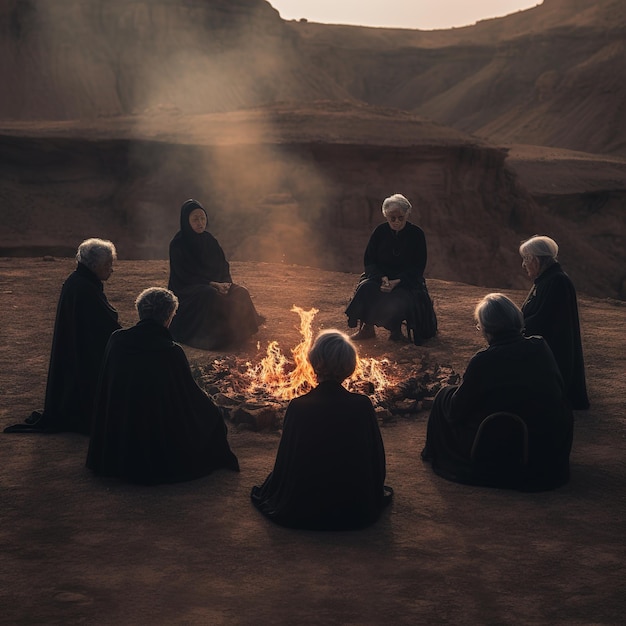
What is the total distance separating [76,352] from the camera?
7.22 m

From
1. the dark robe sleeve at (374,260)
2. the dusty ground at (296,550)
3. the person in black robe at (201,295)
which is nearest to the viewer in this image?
the dusty ground at (296,550)

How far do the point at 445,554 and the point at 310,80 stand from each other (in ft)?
198

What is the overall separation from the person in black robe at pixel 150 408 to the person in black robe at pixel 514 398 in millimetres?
1938

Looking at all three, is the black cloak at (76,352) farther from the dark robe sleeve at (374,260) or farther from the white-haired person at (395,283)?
the dark robe sleeve at (374,260)

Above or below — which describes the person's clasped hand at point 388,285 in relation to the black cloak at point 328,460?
above

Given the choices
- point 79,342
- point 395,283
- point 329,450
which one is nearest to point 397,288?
point 395,283

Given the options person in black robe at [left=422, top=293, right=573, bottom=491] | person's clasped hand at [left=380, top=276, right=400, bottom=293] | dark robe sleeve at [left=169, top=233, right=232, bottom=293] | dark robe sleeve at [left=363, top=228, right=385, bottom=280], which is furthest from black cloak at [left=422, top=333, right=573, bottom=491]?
dark robe sleeve at [left=169, top=233, right=232, bottom=293]

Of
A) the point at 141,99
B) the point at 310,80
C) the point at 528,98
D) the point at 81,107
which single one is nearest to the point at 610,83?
the point at 528,98

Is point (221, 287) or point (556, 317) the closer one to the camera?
point (556, 317)

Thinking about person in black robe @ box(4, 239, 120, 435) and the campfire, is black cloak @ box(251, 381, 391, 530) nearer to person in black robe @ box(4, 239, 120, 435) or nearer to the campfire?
the campfire

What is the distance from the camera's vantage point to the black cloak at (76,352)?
720cm

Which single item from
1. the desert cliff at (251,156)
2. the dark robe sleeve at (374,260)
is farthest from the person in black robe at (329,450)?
the desert cliff at (251,156)

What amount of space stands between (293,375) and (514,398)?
3252mm

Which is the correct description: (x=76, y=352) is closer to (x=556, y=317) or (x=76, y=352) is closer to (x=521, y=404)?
(x=521, y=404)
